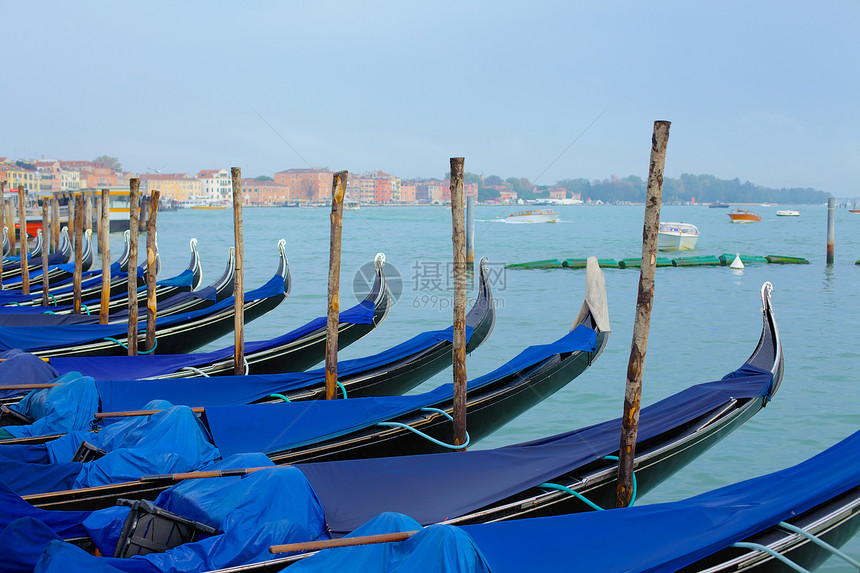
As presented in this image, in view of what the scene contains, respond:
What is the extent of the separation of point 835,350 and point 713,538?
6.46 metres

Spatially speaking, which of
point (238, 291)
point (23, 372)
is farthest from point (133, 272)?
point (23, 372)

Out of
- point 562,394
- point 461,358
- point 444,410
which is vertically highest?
point 461,358

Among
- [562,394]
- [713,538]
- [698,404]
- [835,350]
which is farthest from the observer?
[835,350]

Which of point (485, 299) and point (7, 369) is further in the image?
point (485, 299)

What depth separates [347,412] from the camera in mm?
3695

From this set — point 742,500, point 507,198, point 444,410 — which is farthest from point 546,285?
point 507,198

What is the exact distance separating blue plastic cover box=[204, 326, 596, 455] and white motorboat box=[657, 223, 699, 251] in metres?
18.0

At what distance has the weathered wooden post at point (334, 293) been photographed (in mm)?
4336

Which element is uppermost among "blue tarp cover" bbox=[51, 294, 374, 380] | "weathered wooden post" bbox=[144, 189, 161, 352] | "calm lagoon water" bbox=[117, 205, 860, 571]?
"weathered wooden post" bbox=[144, 189, 161, 352]

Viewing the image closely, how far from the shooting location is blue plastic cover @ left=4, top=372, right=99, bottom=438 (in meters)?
3.58

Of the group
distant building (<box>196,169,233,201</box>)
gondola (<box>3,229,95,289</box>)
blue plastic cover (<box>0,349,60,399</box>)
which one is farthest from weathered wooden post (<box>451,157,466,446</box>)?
distant building (<box>196,169,233,201</box>)

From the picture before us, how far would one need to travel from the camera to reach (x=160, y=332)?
617cm

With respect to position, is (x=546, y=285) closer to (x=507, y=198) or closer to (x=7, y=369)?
(x=7, y=369)

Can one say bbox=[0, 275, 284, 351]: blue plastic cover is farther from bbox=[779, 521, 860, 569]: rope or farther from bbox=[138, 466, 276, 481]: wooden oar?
bbox=[779, 521, 860, 569]: rope
